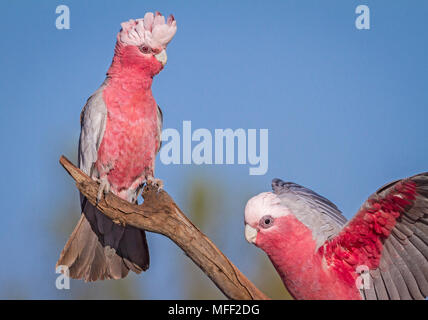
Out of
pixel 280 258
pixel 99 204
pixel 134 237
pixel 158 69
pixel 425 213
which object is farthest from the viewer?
pixel 134 237

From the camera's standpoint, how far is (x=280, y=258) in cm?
318

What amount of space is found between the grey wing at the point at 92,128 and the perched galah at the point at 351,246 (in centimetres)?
137


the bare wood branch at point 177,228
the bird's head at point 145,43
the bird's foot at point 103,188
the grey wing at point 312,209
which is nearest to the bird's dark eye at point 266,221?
the grey wing at point 312,209

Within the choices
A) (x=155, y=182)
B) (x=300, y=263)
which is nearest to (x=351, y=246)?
(x=300, y=263)

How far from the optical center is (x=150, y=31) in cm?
350

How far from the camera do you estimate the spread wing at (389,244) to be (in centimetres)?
294

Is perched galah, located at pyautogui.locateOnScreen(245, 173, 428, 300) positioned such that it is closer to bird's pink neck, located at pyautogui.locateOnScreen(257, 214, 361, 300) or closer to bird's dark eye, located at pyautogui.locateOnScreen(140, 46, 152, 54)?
bird's pink neck, located at pyautogui.locateOnScreen(257, 214, 361, 300)

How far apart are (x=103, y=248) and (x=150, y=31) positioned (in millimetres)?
1744

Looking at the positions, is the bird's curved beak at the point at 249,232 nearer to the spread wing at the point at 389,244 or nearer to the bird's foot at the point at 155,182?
the spread wing at the point at 389,244

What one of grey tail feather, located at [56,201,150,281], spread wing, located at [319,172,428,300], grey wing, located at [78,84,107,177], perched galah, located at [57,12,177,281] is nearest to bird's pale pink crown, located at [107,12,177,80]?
perched galah, located at [57,12,177,281]

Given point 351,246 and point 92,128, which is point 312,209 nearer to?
point 351,246
